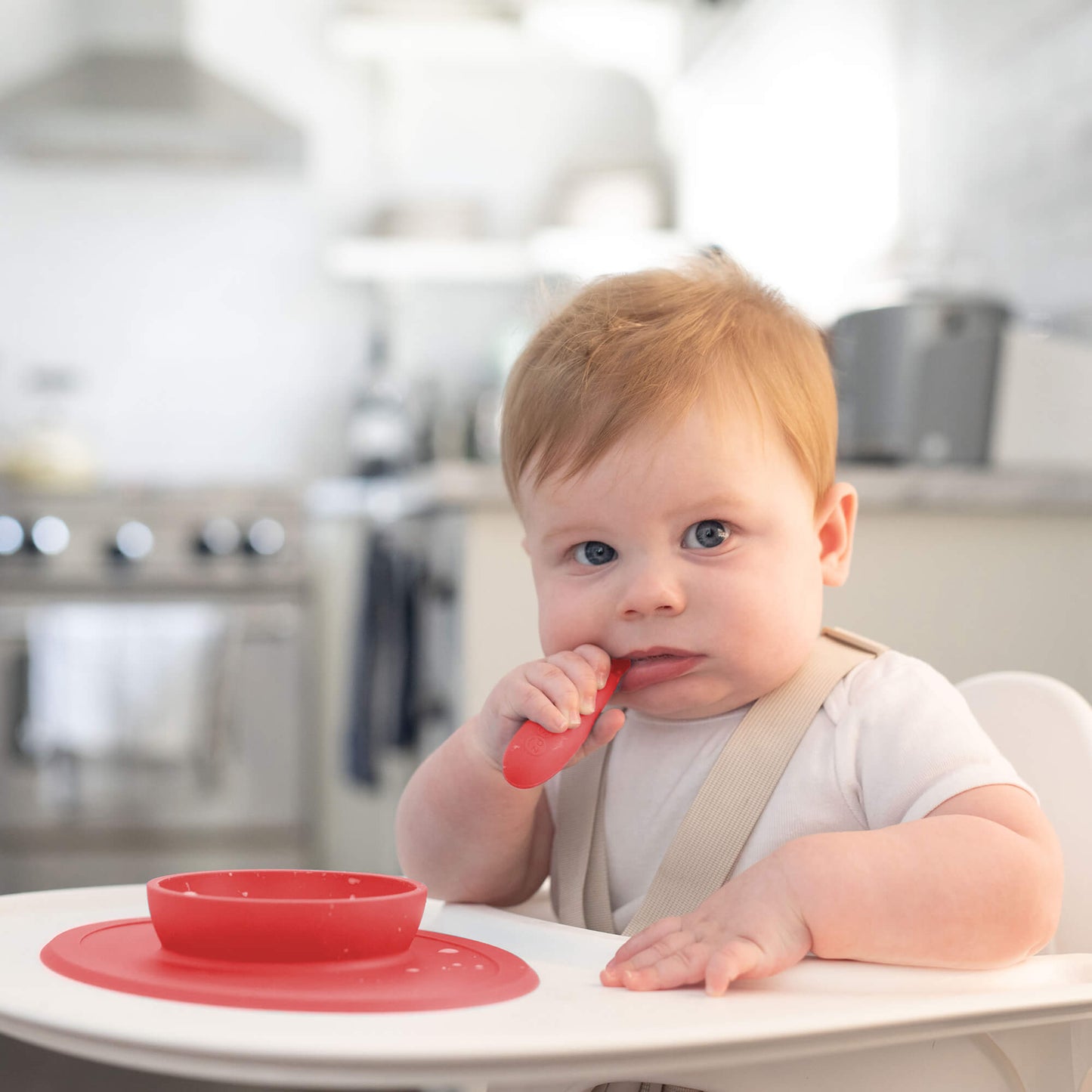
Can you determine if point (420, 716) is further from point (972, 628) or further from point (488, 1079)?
point (488, 1079)

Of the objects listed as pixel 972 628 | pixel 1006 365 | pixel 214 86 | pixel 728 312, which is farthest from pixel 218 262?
pixel 728 312

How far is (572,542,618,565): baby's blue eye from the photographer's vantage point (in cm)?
75

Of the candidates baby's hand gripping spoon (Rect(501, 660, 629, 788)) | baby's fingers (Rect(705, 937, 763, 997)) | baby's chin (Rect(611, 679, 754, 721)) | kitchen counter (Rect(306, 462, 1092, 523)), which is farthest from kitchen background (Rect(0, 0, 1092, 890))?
baby's fingers (Rect(705, 937, 763, 997))

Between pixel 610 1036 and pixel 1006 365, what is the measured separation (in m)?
1.37

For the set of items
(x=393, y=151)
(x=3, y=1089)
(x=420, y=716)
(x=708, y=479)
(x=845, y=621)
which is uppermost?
(x=393, y=151)

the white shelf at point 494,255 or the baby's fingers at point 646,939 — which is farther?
the white shelf at point 494,255

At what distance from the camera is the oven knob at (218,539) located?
9.48 feet

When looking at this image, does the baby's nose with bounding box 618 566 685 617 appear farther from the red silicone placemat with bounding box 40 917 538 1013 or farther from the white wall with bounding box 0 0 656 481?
the white wall with bounding box 0 0 656 481

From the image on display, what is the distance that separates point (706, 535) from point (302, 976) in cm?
35

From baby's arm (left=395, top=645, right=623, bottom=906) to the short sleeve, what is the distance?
0.14 meters

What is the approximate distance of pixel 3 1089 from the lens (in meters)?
0.53

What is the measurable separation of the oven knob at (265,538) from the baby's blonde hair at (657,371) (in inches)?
86.0

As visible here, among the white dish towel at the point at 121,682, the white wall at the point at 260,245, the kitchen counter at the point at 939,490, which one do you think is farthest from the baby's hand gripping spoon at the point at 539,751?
the white wall at the point at 260,245

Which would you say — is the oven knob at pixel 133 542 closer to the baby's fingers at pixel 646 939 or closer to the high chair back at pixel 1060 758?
the high chair back at pixel 1060 758
